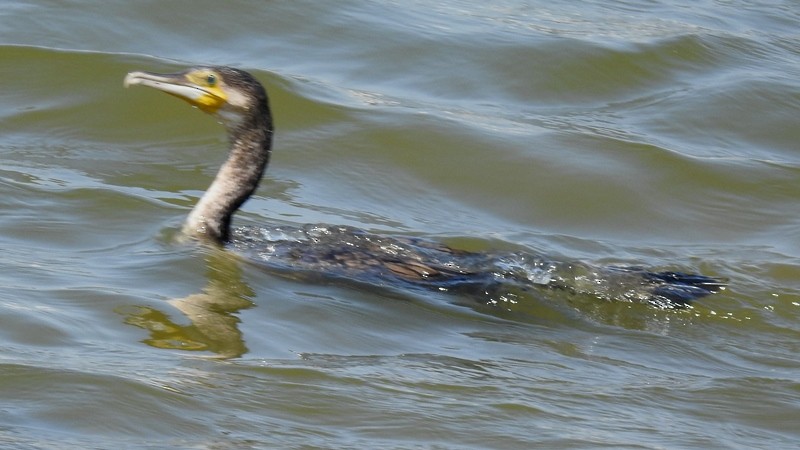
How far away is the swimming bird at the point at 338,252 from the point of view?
7.36 m

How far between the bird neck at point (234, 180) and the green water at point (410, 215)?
0.63 ft

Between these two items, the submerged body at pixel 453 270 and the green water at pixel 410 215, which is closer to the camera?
the green water at pixel 410 215

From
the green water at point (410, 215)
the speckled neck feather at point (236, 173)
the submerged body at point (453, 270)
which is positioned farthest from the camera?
the speckled neck feather at point (236, 173)

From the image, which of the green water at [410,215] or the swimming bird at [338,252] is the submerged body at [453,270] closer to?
the swimming bird at [338,252]

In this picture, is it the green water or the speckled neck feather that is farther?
the speckled neck feather

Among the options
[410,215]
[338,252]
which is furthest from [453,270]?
[410,215]

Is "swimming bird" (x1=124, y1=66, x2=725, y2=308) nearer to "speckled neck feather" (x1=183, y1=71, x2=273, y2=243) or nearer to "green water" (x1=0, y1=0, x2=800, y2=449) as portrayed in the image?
"speckled neck feather" (x1=183, y1=71, x2=273, y2=243)

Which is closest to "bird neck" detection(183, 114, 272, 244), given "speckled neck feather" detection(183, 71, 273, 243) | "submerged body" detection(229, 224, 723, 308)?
"speckled neck feather" detection(183, 71, 273, 243)

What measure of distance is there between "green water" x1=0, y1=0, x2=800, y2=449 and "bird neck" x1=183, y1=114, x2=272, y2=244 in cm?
19

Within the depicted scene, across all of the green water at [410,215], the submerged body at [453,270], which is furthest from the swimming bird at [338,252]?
the green water at [410,215]

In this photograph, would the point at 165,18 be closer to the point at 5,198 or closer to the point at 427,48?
the point at 427,48

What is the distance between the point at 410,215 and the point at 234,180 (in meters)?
1.50

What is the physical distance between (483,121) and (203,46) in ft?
7.84

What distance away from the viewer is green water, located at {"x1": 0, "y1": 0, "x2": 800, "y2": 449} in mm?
5531
